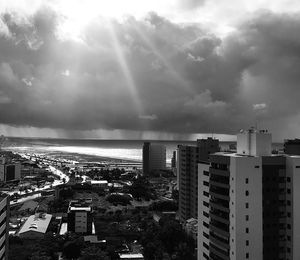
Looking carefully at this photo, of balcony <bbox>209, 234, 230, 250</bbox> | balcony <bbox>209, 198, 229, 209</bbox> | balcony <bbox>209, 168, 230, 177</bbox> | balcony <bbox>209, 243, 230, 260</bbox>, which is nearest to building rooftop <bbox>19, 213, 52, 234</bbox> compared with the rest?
balcony <bbox>209, 243, 230, 260</bbox>

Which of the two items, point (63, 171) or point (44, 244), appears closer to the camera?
point (44, 244)

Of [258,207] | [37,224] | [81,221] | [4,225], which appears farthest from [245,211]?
[37,224]

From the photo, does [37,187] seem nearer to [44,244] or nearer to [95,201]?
[95,201]

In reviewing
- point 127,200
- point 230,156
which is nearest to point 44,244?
point 230,156

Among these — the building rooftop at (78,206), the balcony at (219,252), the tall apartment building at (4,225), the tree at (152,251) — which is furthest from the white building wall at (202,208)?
the building rooftop at (78,206)

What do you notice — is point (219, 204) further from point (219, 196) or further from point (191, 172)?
point (191, 172)
